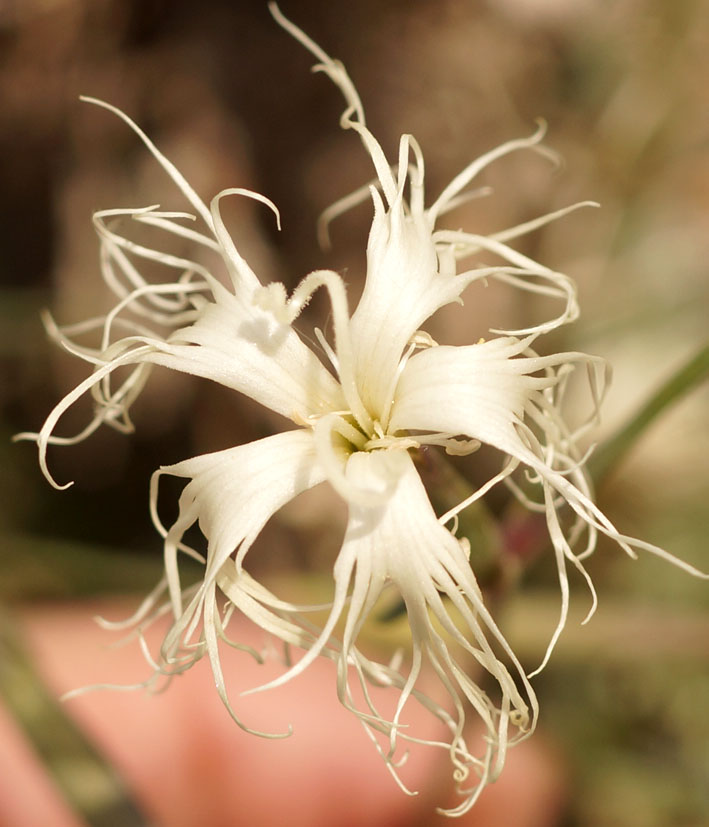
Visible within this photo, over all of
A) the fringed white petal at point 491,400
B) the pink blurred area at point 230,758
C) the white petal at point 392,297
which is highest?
the white petal at point 392,297

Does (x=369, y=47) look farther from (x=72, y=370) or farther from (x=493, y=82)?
(x=72, y=370)

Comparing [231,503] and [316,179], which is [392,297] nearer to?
[231,503]

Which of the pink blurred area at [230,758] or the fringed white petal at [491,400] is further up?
the fringed white petal at [491,400]

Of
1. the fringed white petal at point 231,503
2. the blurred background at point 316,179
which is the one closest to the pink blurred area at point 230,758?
the blurred background at point 316,179

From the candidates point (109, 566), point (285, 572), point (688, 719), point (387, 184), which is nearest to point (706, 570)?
point (688, 719)

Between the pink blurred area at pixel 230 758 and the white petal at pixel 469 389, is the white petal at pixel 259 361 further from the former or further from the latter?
the pink blurred area at pixel 230 758

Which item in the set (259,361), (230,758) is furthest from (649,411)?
(230,758)
